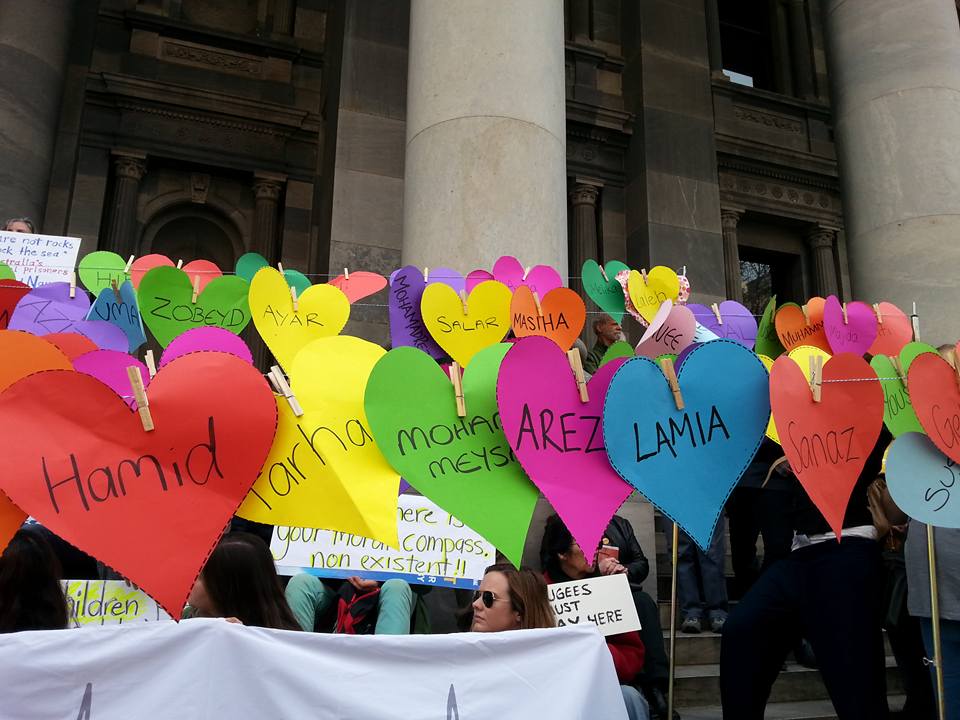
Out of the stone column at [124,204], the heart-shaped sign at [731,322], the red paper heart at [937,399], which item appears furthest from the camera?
the stone column at [124,204]

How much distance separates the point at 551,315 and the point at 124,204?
8.00 meters

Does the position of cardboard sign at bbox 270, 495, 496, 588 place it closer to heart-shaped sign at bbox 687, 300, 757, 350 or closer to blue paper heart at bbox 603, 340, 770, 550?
blue paper heart at bbox 603, 340, 770, 550

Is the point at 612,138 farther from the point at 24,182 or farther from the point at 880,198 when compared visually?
the point at 24,182

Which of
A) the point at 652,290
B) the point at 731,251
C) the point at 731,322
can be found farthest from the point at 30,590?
the point at 731,251

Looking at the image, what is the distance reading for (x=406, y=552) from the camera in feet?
14.0

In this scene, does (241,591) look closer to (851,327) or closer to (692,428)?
(692,428)

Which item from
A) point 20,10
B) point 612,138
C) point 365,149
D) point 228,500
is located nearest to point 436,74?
point 365,149

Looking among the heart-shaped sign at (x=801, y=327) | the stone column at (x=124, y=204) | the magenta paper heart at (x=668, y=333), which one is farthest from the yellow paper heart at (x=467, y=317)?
the stone column at (x=124, y=204)

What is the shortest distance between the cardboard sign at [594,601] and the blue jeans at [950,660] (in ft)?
4.78

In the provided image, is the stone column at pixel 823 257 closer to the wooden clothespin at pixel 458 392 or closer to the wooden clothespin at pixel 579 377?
the wooden clothespin at pixel 579 377

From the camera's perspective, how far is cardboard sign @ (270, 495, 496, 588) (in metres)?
4.22

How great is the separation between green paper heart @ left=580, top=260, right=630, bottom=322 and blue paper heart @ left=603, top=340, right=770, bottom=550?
3112 mm

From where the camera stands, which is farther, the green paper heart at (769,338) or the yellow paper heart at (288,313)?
the green paper heart at (769,338)

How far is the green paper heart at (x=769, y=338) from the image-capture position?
5.98 m
